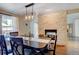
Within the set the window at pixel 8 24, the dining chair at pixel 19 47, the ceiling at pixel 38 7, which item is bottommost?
the dining chair at pixel 19 47

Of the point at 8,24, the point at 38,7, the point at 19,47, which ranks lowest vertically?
the point at 19,47

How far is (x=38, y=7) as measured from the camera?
218 cm

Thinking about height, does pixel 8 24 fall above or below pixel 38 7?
below

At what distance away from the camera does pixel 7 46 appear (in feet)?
7.00

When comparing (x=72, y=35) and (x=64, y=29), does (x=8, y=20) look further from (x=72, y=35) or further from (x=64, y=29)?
(x=72, y=35)

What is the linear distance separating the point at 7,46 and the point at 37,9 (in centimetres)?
92

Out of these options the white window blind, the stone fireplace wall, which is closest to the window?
the white window blind

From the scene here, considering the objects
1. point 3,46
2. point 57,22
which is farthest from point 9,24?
point 57,22

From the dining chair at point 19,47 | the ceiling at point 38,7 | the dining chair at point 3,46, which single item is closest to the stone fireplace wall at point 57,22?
the ceiling at point 38,7

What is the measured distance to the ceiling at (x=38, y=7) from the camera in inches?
83.0

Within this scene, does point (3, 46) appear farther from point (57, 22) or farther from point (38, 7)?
point (57, 22)

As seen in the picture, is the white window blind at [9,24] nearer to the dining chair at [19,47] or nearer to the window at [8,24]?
the window at [8,24]
